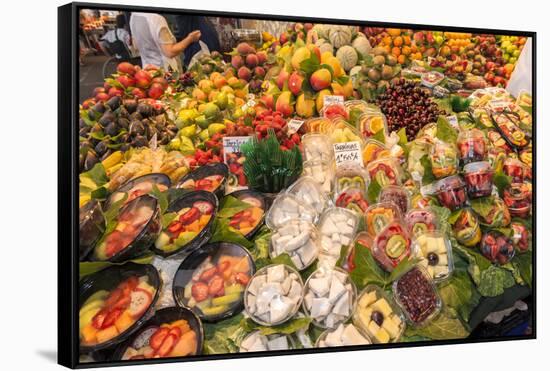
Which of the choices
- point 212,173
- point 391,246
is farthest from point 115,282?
point 391,246

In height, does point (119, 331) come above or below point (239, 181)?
below

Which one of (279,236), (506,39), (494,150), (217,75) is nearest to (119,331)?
(279,236)

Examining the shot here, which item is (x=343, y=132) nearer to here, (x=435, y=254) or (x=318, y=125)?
(x=318, y=125)

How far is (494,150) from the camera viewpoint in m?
7.47

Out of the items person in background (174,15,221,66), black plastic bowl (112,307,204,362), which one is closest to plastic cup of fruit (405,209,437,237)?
black plastic bowl (112,307,204,362)

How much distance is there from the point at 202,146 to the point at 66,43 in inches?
39.1

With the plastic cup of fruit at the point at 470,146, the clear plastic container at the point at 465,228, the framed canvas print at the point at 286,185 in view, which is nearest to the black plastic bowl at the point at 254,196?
the framed canvas print at the point at 286,185

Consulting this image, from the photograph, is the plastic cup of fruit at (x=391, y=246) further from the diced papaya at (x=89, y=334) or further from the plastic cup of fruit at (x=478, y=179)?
the diced papaya at (x=89, y=334)

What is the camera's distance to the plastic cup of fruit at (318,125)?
6.90 meters

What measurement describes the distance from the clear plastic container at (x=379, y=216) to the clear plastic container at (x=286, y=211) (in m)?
0.40

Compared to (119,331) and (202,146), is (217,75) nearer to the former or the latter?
(202,146)

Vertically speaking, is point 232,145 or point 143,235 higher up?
point 232,145

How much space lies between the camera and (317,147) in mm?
6906

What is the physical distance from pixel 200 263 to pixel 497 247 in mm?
2121
